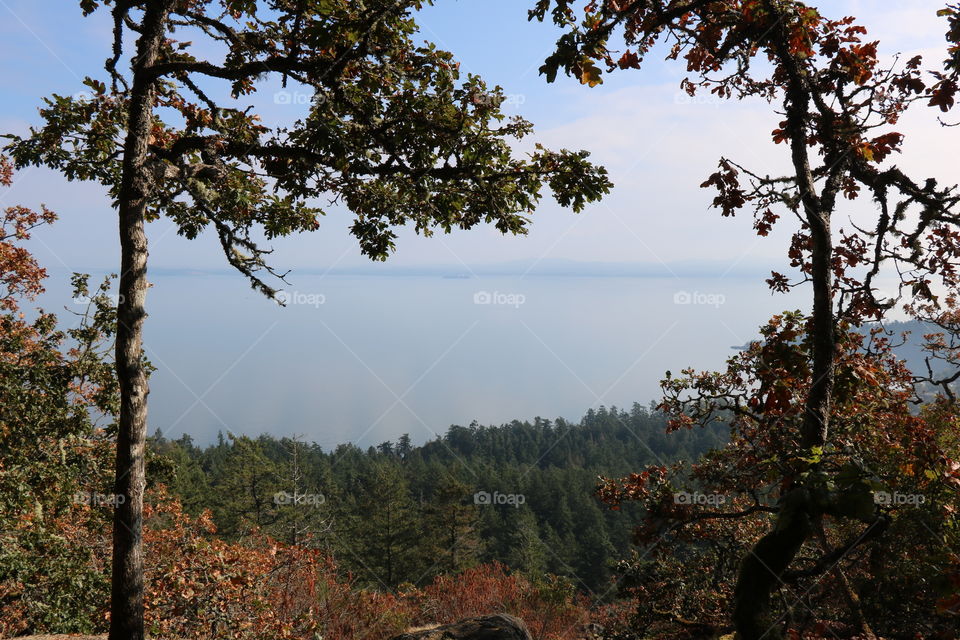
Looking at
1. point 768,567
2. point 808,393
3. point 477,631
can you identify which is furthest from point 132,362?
point 477,631

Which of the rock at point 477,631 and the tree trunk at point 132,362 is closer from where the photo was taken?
the tree trunk at point 132,362

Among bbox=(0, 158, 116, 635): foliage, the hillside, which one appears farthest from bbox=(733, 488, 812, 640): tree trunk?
Result: the hillside

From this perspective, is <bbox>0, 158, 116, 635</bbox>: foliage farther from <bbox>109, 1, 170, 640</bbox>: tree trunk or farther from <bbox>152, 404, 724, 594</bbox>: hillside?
<bbox>109, 1, 170, 640</bbox>: tree trunk

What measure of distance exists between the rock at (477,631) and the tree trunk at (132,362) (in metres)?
5.14

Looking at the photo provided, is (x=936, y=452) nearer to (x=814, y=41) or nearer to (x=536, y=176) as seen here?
(x=814, y=41)

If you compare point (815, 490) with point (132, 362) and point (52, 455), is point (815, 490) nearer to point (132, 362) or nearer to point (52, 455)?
point (132, 362)

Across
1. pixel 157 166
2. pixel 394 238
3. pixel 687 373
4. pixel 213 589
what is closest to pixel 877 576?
pixel 687 373

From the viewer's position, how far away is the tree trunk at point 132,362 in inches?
238

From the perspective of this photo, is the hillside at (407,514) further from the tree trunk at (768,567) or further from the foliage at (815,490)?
the tree trunk at (768,567)

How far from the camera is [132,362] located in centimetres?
Answer: 615

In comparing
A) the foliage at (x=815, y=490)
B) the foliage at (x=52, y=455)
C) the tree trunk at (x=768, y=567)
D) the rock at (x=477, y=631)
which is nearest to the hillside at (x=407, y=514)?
the foliage at (x=52, y=455)

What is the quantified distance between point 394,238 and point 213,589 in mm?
5967

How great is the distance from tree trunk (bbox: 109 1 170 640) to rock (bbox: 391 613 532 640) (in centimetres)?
514

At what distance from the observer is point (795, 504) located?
296cm
